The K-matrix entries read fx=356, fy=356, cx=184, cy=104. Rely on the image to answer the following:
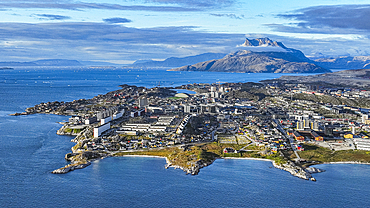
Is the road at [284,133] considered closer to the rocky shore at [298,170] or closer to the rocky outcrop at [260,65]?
the rocky shore at [298,170]

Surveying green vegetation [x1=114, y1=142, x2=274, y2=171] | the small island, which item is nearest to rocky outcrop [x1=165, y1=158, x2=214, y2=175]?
the small island

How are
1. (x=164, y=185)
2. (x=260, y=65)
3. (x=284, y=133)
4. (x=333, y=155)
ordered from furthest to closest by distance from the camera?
(x=260, y=65)
(x=284, y=133)
(x=333, y=155)
(x=164, y=185)

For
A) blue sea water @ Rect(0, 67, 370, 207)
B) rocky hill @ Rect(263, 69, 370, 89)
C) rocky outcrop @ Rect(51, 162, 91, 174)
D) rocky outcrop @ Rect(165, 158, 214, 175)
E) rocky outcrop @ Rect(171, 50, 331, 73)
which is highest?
rocky outcrop @ Rect(171, 50, 331, 73)

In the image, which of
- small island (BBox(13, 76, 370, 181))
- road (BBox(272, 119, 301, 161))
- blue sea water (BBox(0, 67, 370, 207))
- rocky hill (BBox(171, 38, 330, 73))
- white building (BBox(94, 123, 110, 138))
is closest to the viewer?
blue sea water (BBox(0, 67, 370, 207))

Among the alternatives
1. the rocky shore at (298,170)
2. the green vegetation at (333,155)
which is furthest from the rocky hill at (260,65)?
the rocky shore at (298,170)

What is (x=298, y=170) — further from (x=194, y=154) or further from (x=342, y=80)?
(x=342, y=80)

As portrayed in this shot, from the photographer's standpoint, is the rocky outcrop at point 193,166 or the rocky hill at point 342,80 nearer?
the rocky outcrop at point 193,166

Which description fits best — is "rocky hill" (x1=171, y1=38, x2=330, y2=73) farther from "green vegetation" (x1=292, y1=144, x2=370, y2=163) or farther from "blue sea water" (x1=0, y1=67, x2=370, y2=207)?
"blue sea water" (x1=0, y1=67, x2=370, y2=207)

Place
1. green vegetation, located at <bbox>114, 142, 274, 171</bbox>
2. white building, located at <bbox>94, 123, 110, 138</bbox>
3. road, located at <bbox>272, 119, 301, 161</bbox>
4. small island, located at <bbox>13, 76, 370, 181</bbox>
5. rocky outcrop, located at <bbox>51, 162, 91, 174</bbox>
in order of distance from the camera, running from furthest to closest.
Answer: white building, located at <bbox>94, 123, 110, 138</bbox>
road, located at <bbox>272, 119, 301, 161</bbox>
small island, located at <bbox>13, 76, 370, 181</bbox>
green vegetation, located at <bbox>114, 142, 274, 171</bbox>
rocky outcrop, located at <bbox>51, 162, 91, 174</bbox>

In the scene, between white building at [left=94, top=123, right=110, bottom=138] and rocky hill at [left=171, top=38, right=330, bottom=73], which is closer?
white building at [left=94, top=123, right=110, bottom=138]

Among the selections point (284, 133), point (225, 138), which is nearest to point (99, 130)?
point (225, 138)

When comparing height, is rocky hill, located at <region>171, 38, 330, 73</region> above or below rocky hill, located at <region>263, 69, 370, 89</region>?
above

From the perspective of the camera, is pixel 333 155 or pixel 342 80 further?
pixel 342 80
